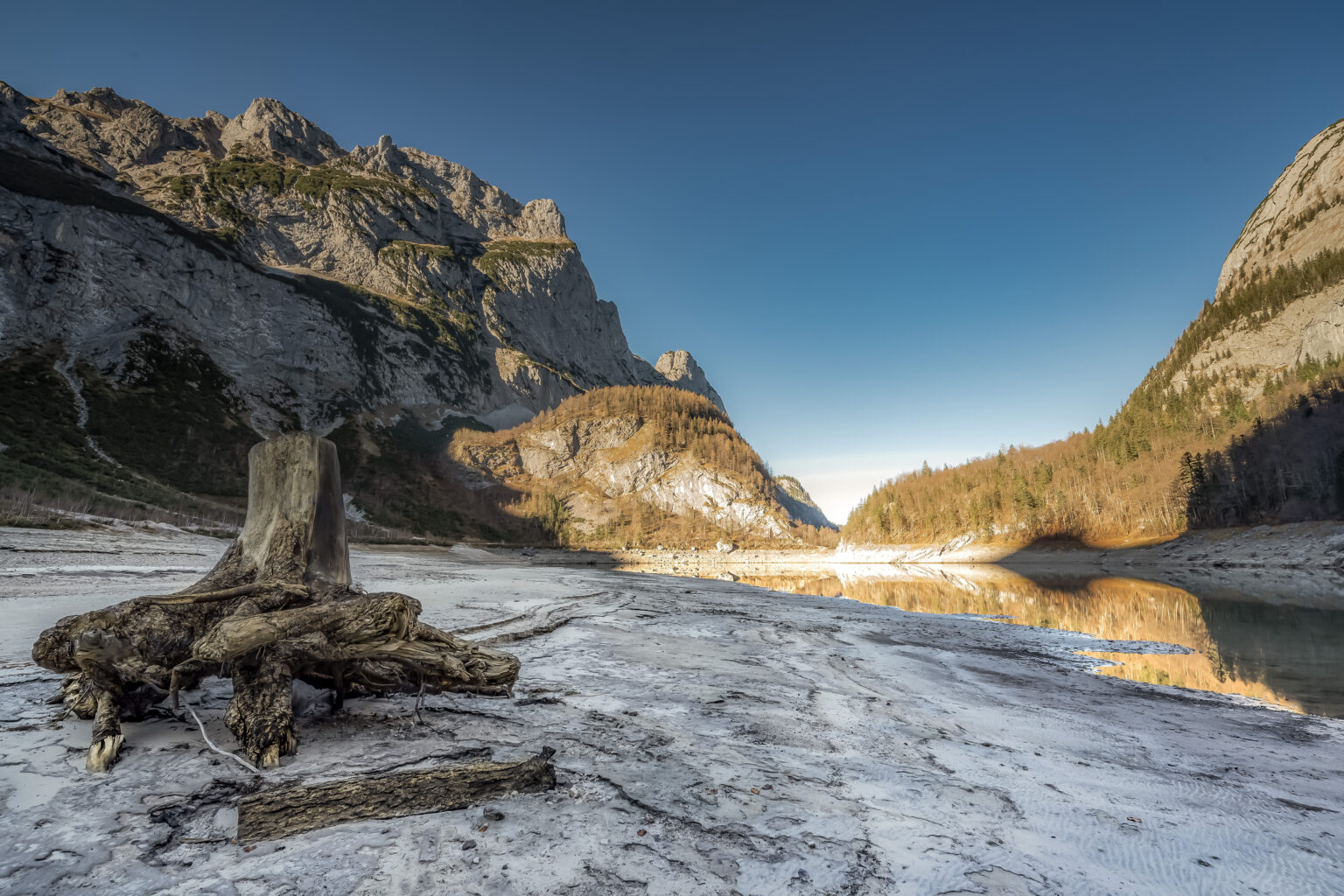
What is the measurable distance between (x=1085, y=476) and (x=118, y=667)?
10488 centimetres

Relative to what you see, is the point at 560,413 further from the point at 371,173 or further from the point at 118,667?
the point at 118,667

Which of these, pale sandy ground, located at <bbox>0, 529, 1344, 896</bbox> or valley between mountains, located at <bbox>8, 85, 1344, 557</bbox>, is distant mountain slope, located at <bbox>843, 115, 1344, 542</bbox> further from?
pale sandy ground, located at <bbox>0, 529, 1344, 896</bbox>

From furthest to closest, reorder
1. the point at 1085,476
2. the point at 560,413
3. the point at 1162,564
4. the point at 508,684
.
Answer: the point at 560,413 < the point at 1085,476 < the point at 1162,564 < the point at 508,684

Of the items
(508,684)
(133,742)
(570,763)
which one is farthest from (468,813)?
(133,742)

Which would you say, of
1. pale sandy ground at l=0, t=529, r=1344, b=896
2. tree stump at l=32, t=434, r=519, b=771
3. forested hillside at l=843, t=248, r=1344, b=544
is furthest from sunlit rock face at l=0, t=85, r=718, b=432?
forested hillside at l=843, t=248, r=1344, b=544

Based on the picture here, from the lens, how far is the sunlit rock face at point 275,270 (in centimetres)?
7206

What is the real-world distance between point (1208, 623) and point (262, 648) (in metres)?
24.2

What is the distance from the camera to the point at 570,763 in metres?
3.71

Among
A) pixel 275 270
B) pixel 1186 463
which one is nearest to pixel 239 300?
pixel 275 270

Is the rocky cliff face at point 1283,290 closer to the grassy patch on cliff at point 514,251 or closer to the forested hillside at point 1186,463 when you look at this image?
the forested hillside at point 1186,463

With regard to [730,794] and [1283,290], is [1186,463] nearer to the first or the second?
[1283,290]

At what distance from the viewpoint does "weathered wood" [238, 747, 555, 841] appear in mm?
2623

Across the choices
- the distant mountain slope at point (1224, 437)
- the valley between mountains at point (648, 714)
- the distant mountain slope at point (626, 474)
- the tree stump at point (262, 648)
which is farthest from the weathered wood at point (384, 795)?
the distant mountain slope at point (626, 474)

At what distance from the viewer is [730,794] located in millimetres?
3434
